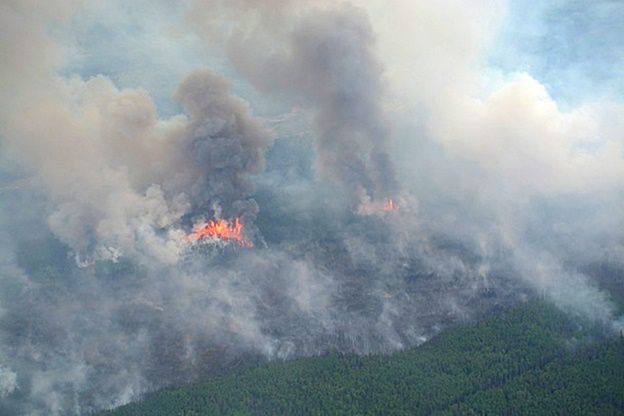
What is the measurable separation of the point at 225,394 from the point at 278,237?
6922 cm

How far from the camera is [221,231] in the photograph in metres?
173

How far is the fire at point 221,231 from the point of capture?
171250 mm

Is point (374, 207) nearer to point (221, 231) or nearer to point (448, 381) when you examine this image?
point (221, 231)

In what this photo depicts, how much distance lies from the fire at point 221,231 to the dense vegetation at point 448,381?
50.2 meters

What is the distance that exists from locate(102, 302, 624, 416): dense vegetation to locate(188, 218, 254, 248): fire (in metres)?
50.2

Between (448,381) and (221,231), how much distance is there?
74.1m

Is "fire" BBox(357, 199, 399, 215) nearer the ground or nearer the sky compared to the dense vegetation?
nearer the sky

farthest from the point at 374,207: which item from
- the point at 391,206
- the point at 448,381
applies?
the point at 448,381

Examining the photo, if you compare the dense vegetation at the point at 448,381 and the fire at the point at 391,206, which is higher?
the fire at the point at 391,206

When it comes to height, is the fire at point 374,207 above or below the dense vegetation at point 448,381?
above

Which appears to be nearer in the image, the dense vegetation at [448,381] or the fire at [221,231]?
the dense vegetation at [448,381]

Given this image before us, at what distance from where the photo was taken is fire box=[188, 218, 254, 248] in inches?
6742

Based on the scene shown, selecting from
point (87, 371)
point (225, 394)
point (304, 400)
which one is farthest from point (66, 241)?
→ point (304, 400)

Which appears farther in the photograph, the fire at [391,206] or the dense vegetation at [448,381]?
the fire at [391,206]
